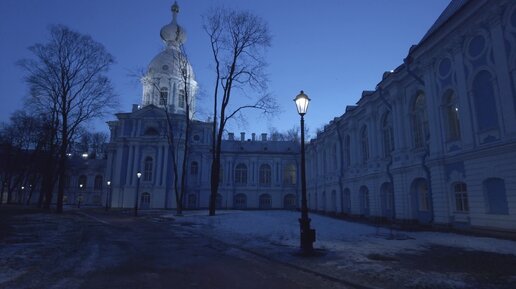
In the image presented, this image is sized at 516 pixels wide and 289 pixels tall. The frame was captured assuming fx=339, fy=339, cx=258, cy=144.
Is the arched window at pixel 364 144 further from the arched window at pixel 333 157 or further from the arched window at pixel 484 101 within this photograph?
the arched window at pixel 484 101

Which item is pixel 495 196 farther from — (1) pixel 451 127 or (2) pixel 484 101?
(1) pixel 451 127

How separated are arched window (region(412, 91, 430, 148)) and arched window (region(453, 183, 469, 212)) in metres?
3.23

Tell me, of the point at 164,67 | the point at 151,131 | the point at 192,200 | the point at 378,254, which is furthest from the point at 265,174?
the point at 378,254

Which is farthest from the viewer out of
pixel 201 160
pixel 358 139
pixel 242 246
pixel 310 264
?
pixel 201 160

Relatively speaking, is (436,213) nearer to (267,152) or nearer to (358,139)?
(358,139)

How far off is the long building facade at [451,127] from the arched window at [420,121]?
55mm

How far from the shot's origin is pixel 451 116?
16.0m

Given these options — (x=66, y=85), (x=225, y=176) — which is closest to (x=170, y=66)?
(x=225, y=176)

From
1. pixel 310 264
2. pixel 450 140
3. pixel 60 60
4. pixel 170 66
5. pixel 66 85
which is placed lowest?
pixel 310 264

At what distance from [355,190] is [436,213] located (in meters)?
9.83

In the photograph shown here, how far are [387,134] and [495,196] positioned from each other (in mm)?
9269

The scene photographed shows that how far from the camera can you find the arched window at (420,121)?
18031mm

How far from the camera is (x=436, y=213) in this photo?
16.3 meters

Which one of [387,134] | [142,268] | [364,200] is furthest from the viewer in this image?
[364,200]
